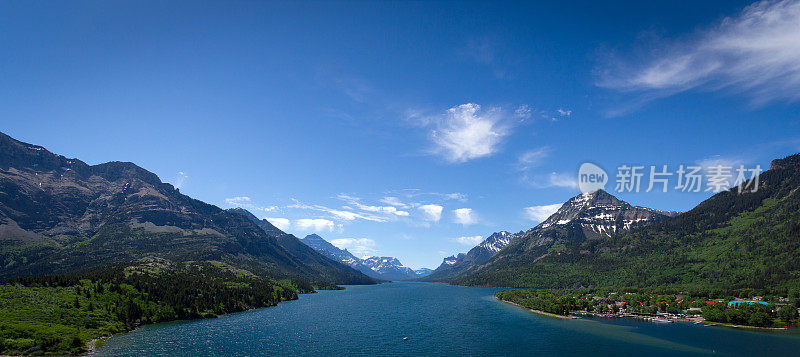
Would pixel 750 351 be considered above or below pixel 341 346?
above

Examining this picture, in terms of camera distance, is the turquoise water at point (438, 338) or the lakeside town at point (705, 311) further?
the lakeside town at point (705, 311)

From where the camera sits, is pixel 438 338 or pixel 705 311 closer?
pixel 438 338

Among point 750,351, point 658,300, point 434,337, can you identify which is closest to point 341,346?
point 434,337

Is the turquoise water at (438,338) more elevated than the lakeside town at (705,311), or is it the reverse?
the lakeside town at (705,311)

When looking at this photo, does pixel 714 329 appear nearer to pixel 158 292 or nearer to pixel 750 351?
pixel 750 351

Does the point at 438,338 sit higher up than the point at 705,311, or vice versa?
the point at 705,311

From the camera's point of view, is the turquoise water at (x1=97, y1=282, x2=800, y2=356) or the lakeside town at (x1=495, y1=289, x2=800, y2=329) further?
the lakeside town at (x1=495, y1=289, x2=800, y2=329)

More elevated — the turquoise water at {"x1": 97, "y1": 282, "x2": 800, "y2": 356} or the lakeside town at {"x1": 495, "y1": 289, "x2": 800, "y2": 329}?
the lakeside town at {"x1": 495, "y1": 289, "x2": 800, "y2": 329}

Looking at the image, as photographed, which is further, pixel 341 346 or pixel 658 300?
pixel 658 300
